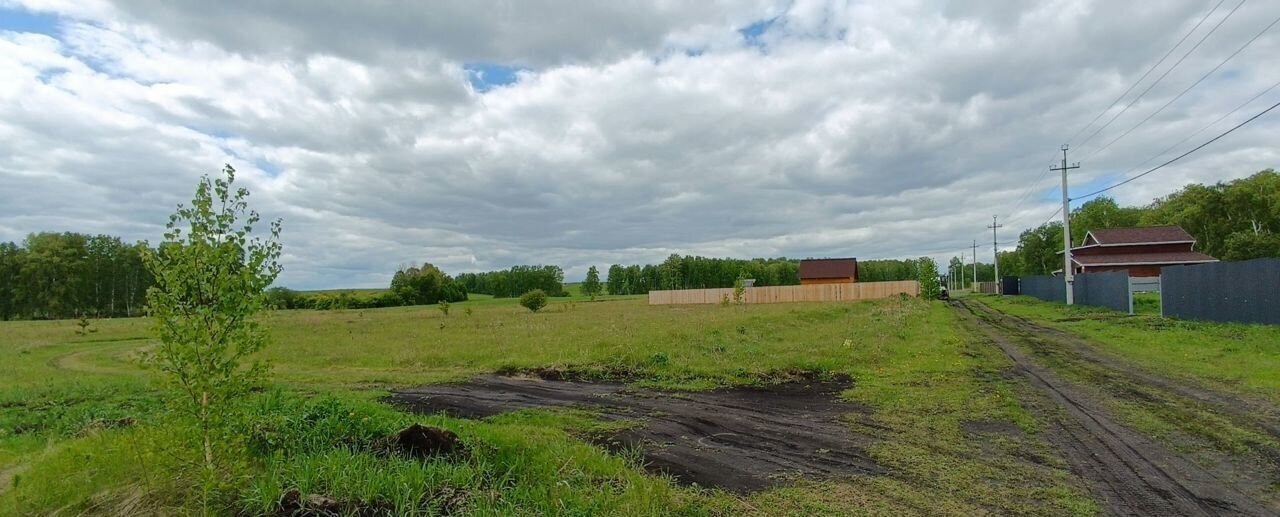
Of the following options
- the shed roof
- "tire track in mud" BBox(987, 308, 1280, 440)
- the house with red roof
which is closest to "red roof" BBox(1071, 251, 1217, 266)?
the house with red roof

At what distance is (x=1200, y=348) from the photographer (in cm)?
1536

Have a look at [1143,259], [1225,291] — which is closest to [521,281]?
[1143,259]

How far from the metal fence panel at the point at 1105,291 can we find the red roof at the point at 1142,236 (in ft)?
93.4

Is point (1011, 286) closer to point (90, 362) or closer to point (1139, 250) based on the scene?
point (1139, 250)

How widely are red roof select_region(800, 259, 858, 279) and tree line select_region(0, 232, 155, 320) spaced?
74.2 m

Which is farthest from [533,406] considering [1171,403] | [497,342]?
[497,342]

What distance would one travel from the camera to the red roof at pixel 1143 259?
55938 millimetres

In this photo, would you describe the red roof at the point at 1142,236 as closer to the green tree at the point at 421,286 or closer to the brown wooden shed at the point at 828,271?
the brown wooden shed at the point at 828,271

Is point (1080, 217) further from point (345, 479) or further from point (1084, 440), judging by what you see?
point (345, 479)

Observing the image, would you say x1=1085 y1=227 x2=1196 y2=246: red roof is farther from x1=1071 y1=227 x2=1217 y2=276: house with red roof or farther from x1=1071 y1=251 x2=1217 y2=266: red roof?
x1=1071 y1=251 x2=1217 y2=266: red roof

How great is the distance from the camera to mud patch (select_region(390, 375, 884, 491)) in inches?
249

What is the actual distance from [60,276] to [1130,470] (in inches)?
3363

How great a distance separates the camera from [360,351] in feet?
64.4

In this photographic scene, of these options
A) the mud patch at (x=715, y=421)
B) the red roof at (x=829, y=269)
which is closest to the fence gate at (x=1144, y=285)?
the mud patch at (x=715, y=421)
